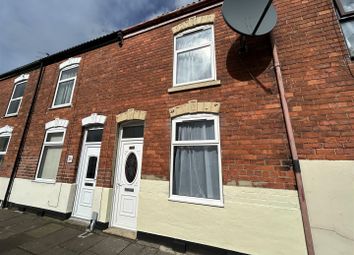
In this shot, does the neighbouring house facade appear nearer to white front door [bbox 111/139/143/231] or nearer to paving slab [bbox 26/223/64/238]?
white front door [bbox 111/139/143/231]

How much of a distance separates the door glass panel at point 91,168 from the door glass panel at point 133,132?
137 cm

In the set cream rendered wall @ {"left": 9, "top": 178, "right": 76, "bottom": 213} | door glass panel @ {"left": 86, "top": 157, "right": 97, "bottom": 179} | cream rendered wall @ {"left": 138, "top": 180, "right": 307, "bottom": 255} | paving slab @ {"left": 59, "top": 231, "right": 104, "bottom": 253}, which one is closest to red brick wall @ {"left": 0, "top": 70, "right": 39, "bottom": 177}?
cream rendered wall @ {"left": 9, "top": 178, "right": 76, "bottom": 213}

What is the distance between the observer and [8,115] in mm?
8828

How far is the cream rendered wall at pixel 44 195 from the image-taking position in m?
5.88

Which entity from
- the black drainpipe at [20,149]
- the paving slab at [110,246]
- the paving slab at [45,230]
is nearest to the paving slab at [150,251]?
the paving slab at [110,246]

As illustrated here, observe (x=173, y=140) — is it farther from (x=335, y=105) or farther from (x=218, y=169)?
(x=335, y=105)

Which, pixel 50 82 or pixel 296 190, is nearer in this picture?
pixel 296 190

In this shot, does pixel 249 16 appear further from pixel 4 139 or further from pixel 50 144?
pixel 4 139

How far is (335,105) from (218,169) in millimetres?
2488

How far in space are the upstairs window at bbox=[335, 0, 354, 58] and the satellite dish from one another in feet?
4.13

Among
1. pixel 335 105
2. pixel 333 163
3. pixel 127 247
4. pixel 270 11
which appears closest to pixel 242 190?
pixel 333 163

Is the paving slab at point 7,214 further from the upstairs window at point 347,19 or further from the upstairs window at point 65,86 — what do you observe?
the upstairs window at point 347,19

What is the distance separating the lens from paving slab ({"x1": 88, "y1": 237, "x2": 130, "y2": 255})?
13.0 feet

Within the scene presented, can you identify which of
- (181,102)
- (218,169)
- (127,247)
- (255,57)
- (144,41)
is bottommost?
(127,247)
